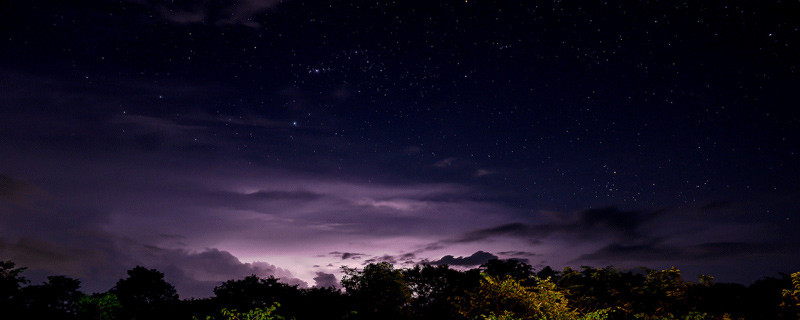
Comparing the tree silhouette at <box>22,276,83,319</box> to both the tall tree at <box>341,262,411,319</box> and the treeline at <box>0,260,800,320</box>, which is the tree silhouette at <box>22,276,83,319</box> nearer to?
the treeline at <box>0,260,800,320</box>

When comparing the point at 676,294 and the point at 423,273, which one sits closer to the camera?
the point at 676,294

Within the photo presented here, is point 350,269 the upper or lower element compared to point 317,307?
upper

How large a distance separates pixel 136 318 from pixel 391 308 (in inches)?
632

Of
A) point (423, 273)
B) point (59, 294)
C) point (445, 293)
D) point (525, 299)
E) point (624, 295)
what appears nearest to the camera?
point (525, 299)

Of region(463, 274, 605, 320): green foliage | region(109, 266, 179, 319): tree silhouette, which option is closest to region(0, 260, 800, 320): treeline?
region(463, 274, 605, 320): green foliage

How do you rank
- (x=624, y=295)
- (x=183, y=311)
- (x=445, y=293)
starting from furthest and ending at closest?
(x=445, y=293)
(x=183, y=311)
(x=624, y=295)

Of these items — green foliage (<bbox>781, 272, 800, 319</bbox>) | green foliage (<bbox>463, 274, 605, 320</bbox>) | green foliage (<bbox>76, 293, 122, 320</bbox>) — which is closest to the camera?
green foliage (<bbox>463, 274, 605, 320</bbox>)

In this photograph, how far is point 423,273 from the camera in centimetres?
4028

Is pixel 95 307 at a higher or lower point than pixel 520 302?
higher

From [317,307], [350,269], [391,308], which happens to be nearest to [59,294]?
[317,307]

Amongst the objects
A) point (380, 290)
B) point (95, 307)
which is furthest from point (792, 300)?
point (95, 307)

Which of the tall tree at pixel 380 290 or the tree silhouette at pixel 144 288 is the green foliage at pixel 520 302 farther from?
the tree silhouette at pixel 144 288

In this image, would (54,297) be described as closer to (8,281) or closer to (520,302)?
(8,281)

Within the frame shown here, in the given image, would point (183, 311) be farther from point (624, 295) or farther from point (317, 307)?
point (624, 295)
